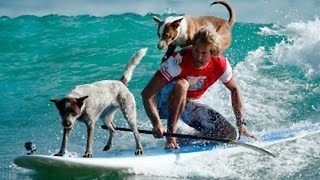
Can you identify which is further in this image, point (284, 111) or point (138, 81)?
point (138, 81)

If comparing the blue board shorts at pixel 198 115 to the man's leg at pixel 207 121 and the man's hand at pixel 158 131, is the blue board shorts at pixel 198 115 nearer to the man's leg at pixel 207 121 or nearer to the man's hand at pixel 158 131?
the man's leg at pixel 207 121

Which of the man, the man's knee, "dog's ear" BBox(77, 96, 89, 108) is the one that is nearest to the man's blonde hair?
the man

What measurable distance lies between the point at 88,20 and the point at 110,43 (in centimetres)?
674

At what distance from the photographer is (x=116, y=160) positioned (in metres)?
6.59

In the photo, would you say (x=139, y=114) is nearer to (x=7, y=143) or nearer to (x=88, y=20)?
(x=7, y=143)

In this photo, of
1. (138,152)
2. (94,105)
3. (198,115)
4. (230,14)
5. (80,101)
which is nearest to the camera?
(80,101)

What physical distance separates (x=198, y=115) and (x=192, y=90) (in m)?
0.32

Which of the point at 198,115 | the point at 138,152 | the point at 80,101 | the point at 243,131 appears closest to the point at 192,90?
the point at 198,115

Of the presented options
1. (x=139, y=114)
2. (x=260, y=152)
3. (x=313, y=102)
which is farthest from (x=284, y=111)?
(x=260, y=152)

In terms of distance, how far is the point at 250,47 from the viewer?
19.6 meters

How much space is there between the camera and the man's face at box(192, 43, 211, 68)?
6715 mm

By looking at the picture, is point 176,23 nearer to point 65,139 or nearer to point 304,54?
point 65,139

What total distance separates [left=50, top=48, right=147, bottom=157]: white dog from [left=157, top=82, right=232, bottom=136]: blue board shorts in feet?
1.69

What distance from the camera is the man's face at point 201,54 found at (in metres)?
6.71
